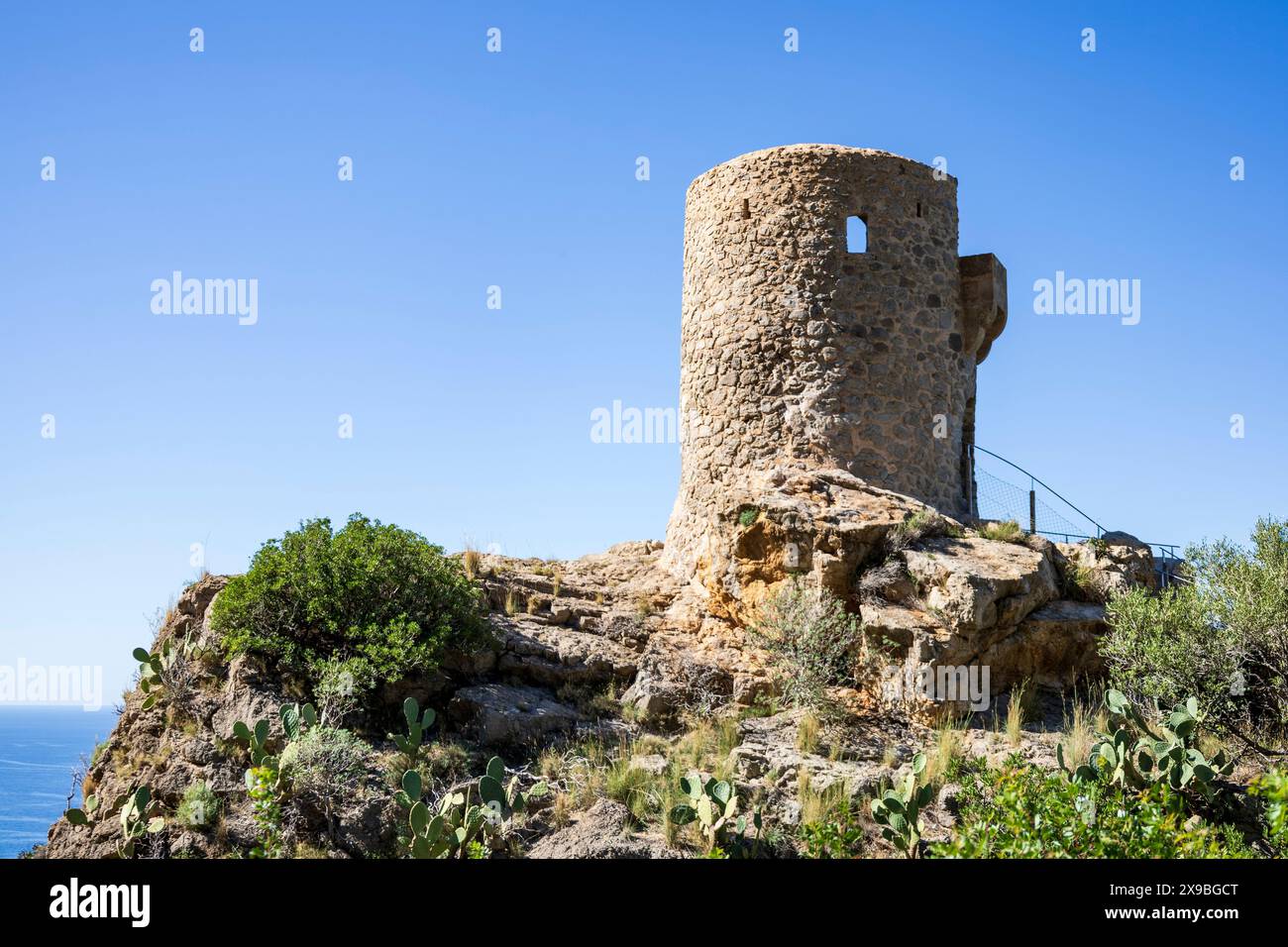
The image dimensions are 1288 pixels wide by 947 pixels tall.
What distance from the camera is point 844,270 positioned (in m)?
16.0

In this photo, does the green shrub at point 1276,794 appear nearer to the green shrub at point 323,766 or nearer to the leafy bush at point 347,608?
the green shrub at point 323,766

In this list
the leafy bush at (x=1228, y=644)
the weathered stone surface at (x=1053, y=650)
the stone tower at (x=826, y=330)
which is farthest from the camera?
the stone tower at (x=826, y=330)

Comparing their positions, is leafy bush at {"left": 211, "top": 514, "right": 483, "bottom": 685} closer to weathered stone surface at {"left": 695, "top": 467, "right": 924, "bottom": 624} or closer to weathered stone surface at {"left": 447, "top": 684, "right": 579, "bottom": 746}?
weathered stone surface at {"left": 447, "top": 684, "right": 579, "bottom": 746}

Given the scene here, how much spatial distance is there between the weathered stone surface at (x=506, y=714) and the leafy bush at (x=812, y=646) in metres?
2.55

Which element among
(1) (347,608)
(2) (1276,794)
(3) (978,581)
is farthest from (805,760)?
(2) (1276,794)

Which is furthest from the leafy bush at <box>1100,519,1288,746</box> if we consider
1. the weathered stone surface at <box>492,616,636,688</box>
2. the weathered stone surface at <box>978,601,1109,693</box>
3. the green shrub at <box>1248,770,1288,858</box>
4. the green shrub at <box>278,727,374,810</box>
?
the green shrub at <box>278,727,374,810</box>

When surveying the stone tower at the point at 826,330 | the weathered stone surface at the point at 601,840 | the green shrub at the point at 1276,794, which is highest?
the stone tower at the point at 826,330

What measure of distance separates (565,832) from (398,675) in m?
2.91

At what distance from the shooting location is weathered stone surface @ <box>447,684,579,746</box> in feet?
41.9

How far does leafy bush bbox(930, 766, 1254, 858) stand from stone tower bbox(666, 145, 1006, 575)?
626 cm

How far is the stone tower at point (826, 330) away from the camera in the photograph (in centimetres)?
1573

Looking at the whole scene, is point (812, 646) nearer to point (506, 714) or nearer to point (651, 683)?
point (651, 683)

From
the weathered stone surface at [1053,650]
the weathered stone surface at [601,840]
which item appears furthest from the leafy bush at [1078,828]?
the weathered stone surface at [1053,650]
